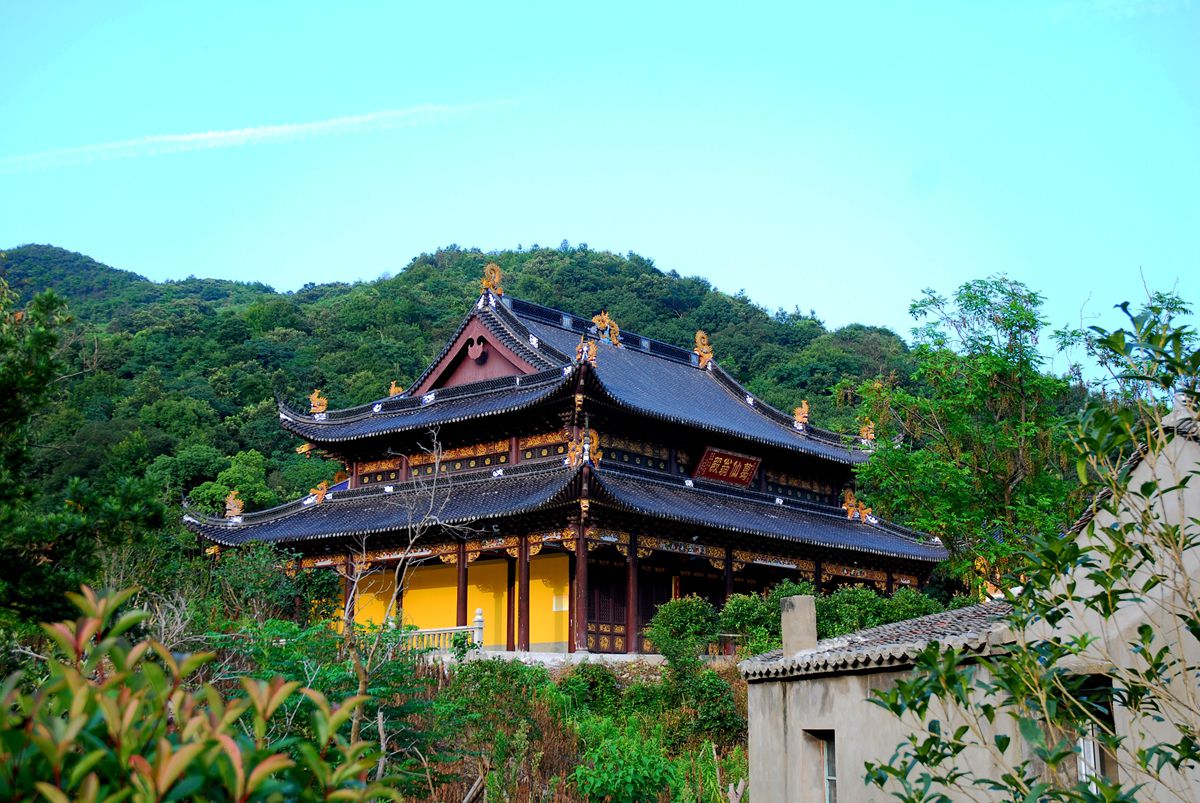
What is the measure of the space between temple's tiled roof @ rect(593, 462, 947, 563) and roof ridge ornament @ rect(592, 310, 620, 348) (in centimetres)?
588

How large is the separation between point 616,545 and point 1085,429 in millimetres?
19318

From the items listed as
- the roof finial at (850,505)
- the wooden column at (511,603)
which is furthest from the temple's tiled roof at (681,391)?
the wooden column at (511,603)

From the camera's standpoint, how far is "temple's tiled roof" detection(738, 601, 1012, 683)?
38.1 ft

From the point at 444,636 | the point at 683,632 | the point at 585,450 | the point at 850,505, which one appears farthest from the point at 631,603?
the point at 850,505

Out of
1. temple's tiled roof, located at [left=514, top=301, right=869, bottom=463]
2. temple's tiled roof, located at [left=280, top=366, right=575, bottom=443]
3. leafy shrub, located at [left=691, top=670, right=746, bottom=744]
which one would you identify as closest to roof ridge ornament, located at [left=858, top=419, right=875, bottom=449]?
temple's tiled roof, located at [left=514, top=301, right=869, bottom=463]

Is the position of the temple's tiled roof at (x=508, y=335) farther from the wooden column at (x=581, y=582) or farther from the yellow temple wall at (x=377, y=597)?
the yellow temple wall at (x=377, y=597)

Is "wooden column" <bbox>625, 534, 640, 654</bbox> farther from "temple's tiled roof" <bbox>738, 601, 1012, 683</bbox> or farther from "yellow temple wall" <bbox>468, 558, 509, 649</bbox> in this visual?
"temple's tiled roof" <bbox>738, 601, 1012, 683</bbox>

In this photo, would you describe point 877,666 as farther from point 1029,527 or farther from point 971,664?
point 1029,527

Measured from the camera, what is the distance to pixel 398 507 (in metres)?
29.2

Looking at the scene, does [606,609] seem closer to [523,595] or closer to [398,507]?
[523,595]

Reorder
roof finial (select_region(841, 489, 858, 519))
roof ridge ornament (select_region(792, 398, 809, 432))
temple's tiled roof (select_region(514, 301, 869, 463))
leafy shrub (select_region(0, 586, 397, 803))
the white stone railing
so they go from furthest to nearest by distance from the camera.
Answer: roof ridge ornament (select_region(792, 398, 809, 432)), roof finial (select_region(841, 489, 858, 519)), temple's tiled roof (select_region(514, 301, 869, 463)), the white stone railing, leafy shrub (select_region(0, 586, 397, 803))

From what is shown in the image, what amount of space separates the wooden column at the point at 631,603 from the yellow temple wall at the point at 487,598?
183 centimetres

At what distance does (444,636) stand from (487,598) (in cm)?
544

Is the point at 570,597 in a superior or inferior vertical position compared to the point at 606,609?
superior
